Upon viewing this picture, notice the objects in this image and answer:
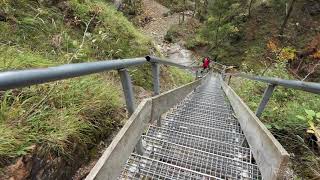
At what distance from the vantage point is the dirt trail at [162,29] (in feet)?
84.3

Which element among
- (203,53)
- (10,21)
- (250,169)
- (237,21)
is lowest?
(203,53)

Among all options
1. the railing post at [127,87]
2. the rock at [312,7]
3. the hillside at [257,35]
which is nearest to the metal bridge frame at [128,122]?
the railing post at [127,87]

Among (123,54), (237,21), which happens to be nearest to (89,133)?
(123,54)

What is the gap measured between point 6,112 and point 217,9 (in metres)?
25.5

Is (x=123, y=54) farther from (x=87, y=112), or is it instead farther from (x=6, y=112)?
(x=6, y=112)

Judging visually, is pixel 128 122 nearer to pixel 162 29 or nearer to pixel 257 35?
pixel 257 35

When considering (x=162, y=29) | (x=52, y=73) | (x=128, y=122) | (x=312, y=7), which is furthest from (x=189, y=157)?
(x=162, y=29)

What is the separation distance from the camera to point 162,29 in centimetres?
3017

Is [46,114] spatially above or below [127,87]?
below

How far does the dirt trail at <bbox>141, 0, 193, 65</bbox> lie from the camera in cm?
2570

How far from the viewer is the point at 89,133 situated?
2.72 m

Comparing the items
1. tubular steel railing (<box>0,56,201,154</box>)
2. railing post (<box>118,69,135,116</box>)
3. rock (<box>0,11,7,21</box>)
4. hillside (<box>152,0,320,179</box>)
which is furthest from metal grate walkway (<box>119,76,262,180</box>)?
hillside (<box>152,0,320,179</box>)

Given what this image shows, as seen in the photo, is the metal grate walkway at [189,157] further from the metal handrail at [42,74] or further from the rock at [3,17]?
the rock at [3,17]

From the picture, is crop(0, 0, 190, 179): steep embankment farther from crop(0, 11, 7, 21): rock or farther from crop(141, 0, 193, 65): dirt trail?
crop(141, 0, 193, 65): dirt trail
